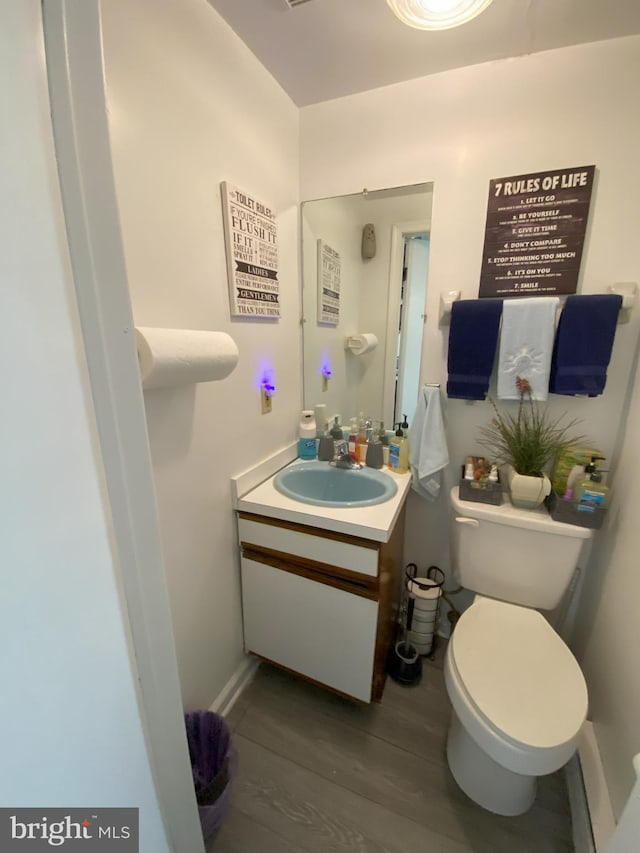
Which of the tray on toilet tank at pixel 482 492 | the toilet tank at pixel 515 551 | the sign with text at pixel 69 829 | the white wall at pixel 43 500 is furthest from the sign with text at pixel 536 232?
the sign with text at pixel 69 829

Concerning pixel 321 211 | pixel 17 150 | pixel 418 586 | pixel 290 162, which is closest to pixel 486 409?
pixel 418 586

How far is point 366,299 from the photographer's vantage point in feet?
5.29

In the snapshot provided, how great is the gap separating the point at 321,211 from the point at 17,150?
1.37m

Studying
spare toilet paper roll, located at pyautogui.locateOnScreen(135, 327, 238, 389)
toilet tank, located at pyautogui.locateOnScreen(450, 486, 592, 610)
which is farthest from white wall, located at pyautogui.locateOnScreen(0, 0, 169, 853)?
toilet tank, located at pyautogui.locateOnScreen(450, 486, 592, 610)

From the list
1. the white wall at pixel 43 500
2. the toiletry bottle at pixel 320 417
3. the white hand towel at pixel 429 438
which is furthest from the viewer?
the toiletry bottle at pixel 320 417

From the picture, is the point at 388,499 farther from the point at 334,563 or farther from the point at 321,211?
the point at 321,211

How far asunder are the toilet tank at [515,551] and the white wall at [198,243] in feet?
2.91

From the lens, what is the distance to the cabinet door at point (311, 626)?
1188mm

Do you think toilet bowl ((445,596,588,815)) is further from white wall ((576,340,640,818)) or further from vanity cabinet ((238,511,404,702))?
vanity cabinet ((238,511,404,702))

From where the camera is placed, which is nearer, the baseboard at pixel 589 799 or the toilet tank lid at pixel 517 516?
the baseboard at pixel 589 799

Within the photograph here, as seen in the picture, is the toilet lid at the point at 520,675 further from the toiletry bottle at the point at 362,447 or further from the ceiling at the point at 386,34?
the ceiling at the point at 386,34

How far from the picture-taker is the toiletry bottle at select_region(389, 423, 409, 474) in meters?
1.51

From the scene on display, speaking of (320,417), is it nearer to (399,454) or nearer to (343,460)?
(343,460)

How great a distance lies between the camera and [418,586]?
1.54 meters
